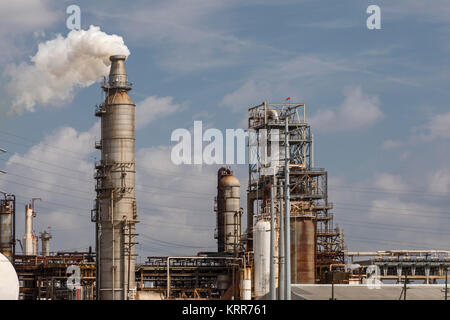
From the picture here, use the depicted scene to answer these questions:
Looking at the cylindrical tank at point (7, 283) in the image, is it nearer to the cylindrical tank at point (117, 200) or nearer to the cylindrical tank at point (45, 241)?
the cylindrical tank at point (117, 200)

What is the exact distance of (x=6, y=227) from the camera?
320 ft

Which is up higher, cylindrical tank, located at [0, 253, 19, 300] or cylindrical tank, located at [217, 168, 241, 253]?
cylindrical tank, located at [217, 168, 241, 253]

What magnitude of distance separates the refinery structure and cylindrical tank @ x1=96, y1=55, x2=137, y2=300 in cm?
10

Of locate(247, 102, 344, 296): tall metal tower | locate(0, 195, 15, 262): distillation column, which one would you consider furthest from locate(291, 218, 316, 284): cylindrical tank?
locate(0, 195, 15, 262): distillation column

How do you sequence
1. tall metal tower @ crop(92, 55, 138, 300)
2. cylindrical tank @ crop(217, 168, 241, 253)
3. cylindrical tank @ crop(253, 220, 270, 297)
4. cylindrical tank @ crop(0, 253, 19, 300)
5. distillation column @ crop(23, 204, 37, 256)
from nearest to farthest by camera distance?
cylindrical tank @ crop(0, 253, 19, 300) → cylindrical tank @ crop(253, 220, 270, 297) → tall metal tower @ crop(92, 55, 138, 300) → cylindrical tank @ crop(217, 168, 241, 253) → distillation column @ crop(23, 204, 37, 256)

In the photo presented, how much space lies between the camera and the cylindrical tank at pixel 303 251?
3150 inches

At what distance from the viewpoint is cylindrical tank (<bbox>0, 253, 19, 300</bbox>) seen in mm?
A: 45987

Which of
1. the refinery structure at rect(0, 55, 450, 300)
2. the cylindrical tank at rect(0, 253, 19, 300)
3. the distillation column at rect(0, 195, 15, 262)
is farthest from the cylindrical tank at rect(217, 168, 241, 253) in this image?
the cylindrical tank at rect(0, 253, 19, 300)

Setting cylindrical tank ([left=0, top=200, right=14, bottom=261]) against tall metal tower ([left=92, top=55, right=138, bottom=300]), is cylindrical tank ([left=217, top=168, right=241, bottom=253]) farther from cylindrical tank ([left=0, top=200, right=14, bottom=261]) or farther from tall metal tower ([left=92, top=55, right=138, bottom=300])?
cylindrical tank ([left=0, top=200, right=14, bottom=261])

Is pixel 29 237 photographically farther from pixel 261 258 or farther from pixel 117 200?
pixel 261 258

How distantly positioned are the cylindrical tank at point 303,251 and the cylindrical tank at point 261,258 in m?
4.51

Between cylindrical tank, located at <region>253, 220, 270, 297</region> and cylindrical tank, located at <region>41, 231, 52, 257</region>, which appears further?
cylindrical tank, located at <region>41, 231, 52, 257</region>

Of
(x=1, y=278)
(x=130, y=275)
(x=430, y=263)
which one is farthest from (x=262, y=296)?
(x=1, y=278)

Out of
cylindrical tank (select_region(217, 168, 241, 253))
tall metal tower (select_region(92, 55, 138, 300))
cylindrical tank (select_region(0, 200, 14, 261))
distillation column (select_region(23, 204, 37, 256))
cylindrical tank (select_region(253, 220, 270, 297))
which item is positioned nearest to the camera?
cylindrical tank (select_region(253, 220, 270, 297))
